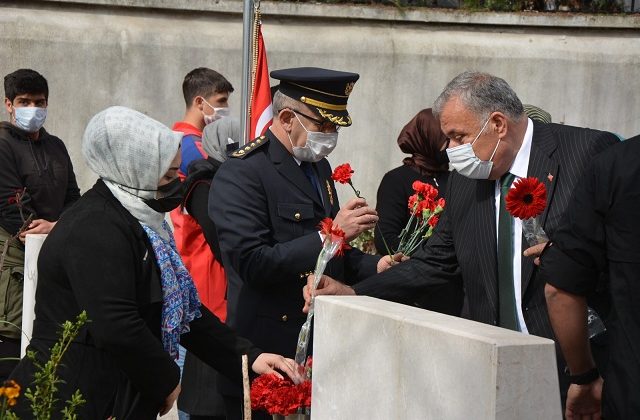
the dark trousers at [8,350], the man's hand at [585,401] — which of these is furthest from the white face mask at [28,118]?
the man's hand at [585,401]

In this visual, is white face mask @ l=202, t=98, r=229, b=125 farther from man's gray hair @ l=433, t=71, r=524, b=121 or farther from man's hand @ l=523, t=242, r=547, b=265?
man's hand @ l=523, t=242, r=547, b=265

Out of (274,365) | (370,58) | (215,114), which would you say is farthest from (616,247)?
(370,58)

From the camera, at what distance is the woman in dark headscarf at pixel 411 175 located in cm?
623

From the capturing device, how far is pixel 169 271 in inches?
145

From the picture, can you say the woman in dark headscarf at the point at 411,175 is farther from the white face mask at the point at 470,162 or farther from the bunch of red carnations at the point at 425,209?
the white face mask at the point at 470,162

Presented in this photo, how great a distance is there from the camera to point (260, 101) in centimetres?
668

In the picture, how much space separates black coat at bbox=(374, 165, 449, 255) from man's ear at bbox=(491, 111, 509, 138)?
7.37 feet

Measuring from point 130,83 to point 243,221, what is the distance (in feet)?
18.4

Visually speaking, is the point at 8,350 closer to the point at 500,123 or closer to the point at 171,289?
the point at 171,289

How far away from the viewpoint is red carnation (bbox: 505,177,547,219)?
143 inches

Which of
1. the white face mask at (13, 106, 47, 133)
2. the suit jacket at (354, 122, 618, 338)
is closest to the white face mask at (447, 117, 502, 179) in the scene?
the suit jacket at (354, 122, 618, 338)

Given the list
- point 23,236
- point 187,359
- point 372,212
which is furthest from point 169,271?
point 23,236

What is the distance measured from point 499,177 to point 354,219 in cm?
57

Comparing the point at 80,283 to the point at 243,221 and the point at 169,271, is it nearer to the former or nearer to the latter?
the point at 169,271
